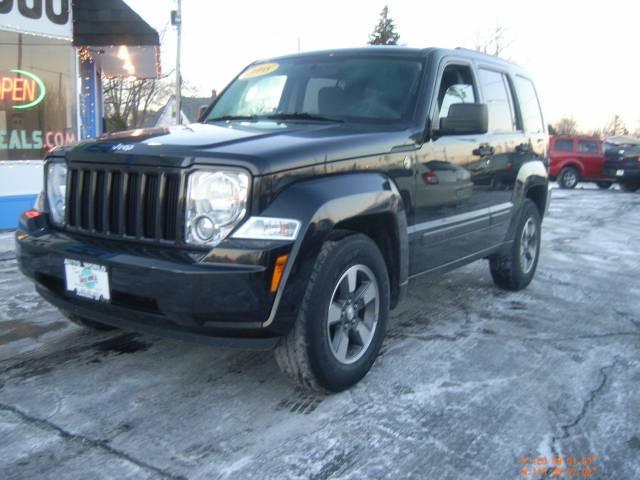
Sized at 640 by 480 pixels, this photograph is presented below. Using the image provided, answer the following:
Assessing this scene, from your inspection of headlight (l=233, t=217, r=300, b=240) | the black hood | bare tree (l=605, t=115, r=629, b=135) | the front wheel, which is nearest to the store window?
the black hood

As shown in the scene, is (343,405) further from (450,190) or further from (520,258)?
(520,258)

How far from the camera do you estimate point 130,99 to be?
3959 centimetres

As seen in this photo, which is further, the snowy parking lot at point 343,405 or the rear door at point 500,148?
the rear door at point 500,148

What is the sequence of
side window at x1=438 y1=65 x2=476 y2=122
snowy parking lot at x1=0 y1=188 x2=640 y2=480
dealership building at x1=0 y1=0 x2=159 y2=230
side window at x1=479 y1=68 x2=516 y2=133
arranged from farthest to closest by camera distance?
dealership building at x1=0 y1=0 x2=159 y2=230
side window at x1=479 y1=68 x2=516 y2=133
side window at x1=438 y1=65 x2=476 y2=122
snowy parking lot at x1=0 y1=188 x2=640 y2=480

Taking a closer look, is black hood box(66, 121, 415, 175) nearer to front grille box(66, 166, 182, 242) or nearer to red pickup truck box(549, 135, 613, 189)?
front grille box(66, 166, 182, 242)

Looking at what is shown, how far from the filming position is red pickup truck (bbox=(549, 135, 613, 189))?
19141 millimetres

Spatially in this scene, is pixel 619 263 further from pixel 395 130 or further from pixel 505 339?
pixel 395 130

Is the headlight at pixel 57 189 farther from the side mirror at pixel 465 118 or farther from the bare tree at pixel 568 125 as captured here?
the bare tree at pixel 568 125

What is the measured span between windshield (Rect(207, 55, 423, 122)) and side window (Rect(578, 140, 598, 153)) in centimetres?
1713

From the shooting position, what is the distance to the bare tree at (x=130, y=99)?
108 ft

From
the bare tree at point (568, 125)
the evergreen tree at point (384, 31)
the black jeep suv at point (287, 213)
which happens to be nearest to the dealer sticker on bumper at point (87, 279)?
the black jeep suv at point (287, 213)

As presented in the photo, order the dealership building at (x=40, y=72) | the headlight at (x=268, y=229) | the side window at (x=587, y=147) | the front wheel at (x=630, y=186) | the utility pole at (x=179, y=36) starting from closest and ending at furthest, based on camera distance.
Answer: the headlight at (x=268, y=229) → the dealership building at (x=40, y=72) → the utility pole at (x=179, y=36) → the front wheel at (x=630, y=186) → the side window at (x=587, y=147)

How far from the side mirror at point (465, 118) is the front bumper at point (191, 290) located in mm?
1593

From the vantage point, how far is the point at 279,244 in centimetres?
264
